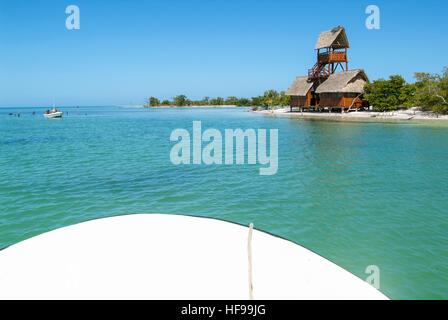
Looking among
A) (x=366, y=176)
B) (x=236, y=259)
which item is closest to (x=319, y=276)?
(x=236, y=259)

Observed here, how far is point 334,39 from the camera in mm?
48750

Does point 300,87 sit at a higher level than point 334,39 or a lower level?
lower

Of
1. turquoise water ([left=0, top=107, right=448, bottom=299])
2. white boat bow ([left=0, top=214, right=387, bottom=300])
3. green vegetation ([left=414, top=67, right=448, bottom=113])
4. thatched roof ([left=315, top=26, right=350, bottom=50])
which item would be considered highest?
thatched roof ([left=315, top=26, right=350, bottom=50])

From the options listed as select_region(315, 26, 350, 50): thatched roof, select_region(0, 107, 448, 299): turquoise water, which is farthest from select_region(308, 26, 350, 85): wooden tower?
select_region(0, 107, 448, 299): turquoise water

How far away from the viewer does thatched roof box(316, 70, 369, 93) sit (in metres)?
45.4

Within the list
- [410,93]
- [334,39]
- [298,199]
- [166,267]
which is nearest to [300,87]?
[334,39]

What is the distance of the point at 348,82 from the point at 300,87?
11292 mm

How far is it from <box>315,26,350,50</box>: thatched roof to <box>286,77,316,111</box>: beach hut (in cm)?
664

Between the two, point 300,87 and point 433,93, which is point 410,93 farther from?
point 300,87

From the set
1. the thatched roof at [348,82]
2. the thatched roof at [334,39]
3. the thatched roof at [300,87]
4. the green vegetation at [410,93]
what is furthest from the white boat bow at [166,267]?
the thatched roof at [300,87]

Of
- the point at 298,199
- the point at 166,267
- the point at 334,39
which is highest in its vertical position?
the point at 334,39

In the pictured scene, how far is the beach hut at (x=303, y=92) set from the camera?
5438 cm

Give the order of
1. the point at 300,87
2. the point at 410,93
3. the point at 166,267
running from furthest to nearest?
1. the point at 300,87
2. the point at 410,93
3. the point at 166,267

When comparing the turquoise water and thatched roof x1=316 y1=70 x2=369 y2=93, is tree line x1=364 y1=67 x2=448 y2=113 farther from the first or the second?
the turquoise water
